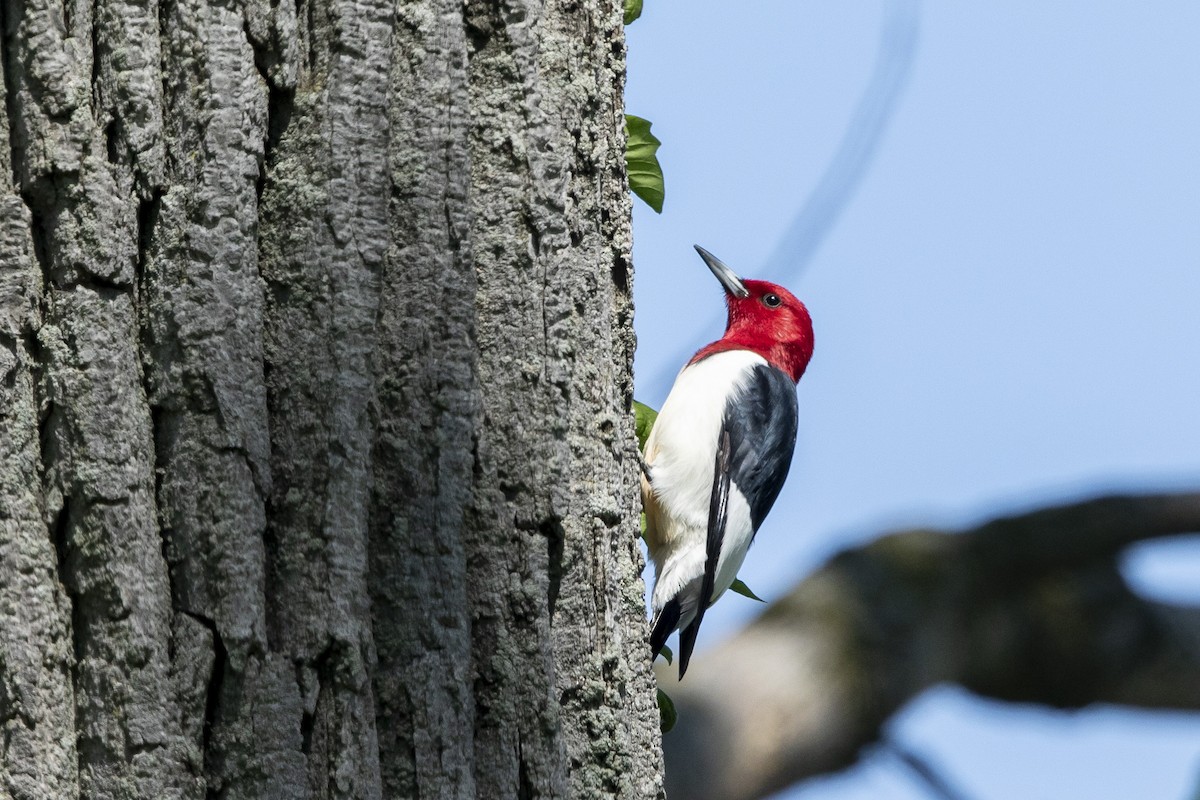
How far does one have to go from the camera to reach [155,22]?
1.62m

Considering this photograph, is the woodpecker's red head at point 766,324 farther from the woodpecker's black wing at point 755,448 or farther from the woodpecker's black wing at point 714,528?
the woodpecker's black wing at point 714,528

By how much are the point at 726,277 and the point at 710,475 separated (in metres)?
1.16

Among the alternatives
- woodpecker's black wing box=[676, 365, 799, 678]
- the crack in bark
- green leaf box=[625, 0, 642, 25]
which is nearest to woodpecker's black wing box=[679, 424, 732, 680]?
woodpecker's black wing box=[676, 365, 799, 678]

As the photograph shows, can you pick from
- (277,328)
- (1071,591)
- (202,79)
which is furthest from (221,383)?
(1071,591)

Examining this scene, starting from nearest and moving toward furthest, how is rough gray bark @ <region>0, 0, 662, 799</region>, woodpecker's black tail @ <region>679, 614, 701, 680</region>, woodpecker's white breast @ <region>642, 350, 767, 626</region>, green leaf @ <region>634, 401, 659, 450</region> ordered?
rough gray bark @ <region>0, 0, 662, 799</region>, green leaf @ <region>634, 401, 659, 450</region>, woodpecker's black tail @ <region>679, 614, 701, 680</region>, woodpecker's white breast @ <region>642, 350, 767, 626</region>

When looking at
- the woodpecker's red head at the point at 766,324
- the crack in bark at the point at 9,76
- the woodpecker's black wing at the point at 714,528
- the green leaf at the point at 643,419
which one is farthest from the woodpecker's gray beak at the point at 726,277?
the crack in bark at the point at 9,76

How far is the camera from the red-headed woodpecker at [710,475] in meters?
4.12

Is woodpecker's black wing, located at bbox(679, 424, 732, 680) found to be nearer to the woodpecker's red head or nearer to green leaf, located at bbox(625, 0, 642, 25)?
the woodpecker's red head

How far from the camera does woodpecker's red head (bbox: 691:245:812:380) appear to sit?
508 cm

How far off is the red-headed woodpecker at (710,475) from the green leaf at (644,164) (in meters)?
1.80

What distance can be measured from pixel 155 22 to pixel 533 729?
99cm

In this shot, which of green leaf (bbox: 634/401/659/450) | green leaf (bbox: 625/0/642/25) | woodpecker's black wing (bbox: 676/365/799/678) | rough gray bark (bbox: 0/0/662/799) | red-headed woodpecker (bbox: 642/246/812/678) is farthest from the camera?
woodpecker's black wing (bbox: 676/365/799/678)

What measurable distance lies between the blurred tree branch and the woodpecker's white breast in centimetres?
87

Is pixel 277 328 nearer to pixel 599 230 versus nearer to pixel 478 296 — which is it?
pixel 478 296
